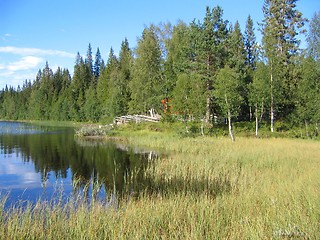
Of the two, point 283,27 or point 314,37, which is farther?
point 283,27

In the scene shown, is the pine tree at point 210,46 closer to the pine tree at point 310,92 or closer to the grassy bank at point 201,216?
the pine tree at point 310,92

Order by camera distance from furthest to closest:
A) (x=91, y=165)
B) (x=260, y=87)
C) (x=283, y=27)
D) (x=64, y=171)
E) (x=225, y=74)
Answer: (x=283, y=27)
(x=260, y=87)
(x=225, y=74)
(x=91, y=165)
(x=64, y=171)

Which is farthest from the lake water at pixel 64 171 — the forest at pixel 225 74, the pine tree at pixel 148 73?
the pine tree at pixel 148 73

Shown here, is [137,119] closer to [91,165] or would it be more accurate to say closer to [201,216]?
[91,165]

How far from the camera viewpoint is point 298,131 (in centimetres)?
3078

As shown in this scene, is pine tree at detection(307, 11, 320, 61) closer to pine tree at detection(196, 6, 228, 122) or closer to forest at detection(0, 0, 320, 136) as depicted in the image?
forest at detection(0, 0, 320, 136)

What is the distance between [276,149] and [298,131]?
13.3m

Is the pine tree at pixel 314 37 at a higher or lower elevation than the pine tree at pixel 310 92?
higher

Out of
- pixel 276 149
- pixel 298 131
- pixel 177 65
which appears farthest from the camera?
pixel 177 65

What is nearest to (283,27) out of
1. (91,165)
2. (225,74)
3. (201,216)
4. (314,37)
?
(314,37)

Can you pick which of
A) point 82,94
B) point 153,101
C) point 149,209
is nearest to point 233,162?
point 149,209

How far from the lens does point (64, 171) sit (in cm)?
1847

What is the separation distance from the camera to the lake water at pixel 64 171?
13039mm

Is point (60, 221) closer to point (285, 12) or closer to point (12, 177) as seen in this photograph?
point (12, 177)
